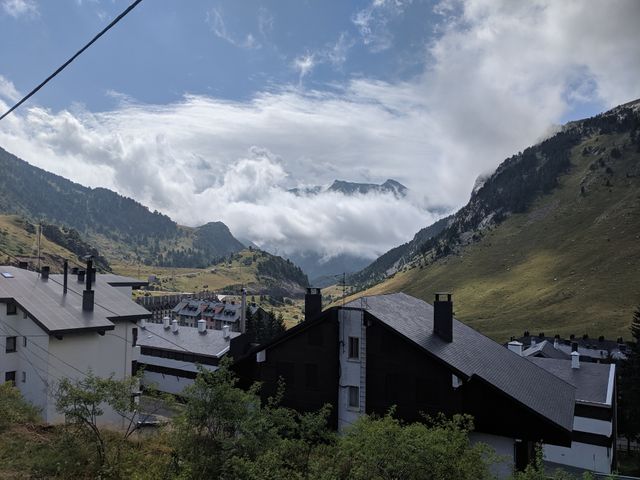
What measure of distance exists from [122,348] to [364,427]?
35.6m

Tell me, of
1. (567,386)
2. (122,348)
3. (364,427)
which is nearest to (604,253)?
(567,386)

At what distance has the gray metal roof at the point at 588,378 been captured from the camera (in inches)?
1758

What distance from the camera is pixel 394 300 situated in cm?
Answer: 3550

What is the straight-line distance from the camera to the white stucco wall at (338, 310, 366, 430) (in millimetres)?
29219

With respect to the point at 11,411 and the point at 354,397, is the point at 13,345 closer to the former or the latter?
the point at 11,411

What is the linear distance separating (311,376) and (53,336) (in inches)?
827

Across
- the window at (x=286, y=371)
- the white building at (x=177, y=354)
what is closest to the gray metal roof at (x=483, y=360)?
the window at (x=286, y=371)

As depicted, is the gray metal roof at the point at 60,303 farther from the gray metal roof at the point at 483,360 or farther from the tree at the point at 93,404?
the gray metal roof at the point at 483,360

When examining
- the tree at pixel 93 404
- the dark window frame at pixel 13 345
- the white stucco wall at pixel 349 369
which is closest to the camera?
the tree at pixel 93 404

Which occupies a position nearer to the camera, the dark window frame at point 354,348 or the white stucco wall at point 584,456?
the dark window frame at point 354,348

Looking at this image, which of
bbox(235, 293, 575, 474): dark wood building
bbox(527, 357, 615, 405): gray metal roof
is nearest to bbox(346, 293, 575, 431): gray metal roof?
bbox(235, 293, 575, 474): dark wood building

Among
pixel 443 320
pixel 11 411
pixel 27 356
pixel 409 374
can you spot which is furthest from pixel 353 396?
pixel 27 356

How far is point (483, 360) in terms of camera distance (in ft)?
97.4

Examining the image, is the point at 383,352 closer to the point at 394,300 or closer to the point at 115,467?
the point at 394,300
